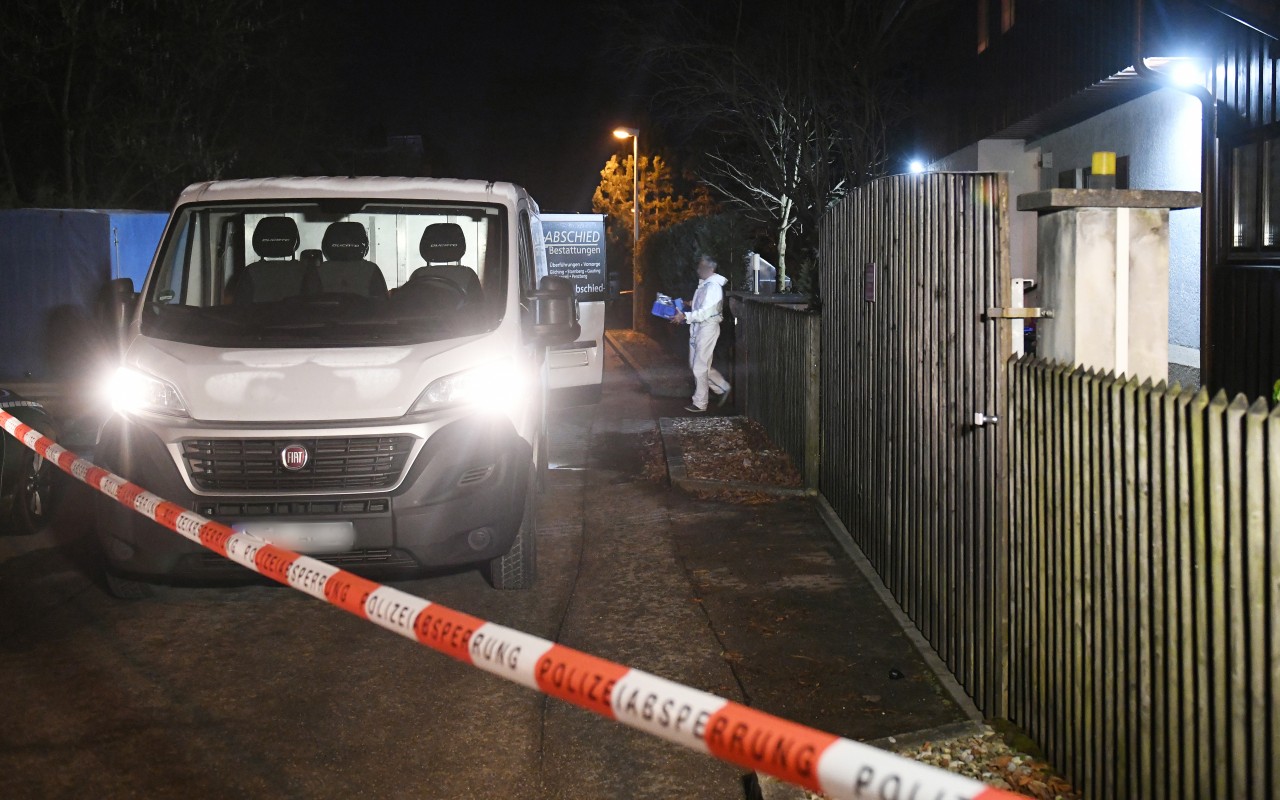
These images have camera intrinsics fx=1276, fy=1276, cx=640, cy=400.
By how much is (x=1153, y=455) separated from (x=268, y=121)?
3344 centimetres

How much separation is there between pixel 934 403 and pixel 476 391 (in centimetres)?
230

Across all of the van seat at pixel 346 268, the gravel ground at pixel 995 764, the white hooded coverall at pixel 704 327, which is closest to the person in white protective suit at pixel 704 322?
the white hooded coverall at pixel 704 327

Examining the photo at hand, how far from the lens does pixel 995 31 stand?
54.0ft

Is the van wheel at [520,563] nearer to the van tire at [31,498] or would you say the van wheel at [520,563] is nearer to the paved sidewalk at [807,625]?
Answer: the paved sidewalk at [807,625]

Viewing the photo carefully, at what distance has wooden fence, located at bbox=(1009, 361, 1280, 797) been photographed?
3031 millimetres

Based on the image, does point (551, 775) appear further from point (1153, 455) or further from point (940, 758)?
point (1153, 455)

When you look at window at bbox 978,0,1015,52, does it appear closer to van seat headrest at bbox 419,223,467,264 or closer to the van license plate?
van seat headrest at bbox 419,223,467,264

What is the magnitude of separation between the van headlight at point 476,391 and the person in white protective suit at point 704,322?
8.90 meters

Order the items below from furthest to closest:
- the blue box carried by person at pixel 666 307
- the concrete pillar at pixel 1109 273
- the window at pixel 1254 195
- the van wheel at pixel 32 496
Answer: the blue box carried by person at pixel 666 307
the window at pixel 1254 195
the van wheel at pixel 32 496
the concrete pillar at pixel 1109 273

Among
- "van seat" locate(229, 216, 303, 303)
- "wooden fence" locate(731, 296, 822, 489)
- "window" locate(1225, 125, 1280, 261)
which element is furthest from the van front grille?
"window" locate(1225, 125, 1280, 261)

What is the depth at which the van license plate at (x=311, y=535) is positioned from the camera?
6.21 metres

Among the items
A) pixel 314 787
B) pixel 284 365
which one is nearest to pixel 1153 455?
pixel 314 787

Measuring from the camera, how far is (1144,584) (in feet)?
11.8

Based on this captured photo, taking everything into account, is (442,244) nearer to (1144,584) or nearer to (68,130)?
(1144,584)
